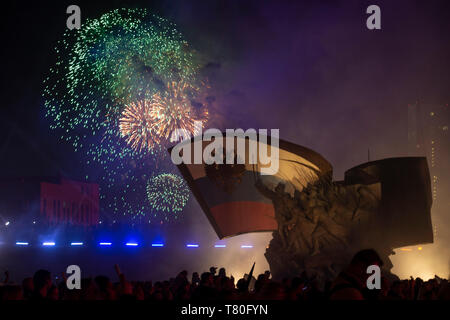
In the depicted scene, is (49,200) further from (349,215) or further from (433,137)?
(433,137)

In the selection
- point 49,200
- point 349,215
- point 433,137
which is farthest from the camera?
point 433,137

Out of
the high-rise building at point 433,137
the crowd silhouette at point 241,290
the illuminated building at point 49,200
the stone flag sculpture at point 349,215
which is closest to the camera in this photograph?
the crowd silhouette at point 241,290

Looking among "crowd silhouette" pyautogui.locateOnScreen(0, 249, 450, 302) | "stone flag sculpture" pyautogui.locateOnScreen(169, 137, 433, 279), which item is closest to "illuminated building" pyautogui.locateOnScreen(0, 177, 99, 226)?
"stone flag sculpture" pyautogui.locateOnScreen(169, 137, 433, 279)

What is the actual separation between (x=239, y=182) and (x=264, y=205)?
1.91m

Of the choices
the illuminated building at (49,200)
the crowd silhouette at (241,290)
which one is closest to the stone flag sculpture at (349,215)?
the crowd silhouette at (241,290)

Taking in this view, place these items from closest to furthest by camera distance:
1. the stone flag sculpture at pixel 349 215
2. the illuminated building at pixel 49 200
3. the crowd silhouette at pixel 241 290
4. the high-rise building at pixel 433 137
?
the crowd silhouette at pixel 241 290 → the stone flag sculpture at pixel 349 215 → the illuminated building at pixel 49 200 → the high-rise building at pixel 433 137

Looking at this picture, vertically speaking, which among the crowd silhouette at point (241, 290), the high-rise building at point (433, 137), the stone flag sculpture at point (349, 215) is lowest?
the crowd silhouette at point (241, 290)

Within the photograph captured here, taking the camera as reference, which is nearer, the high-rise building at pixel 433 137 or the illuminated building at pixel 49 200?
the illuminated building at pixel 49 200

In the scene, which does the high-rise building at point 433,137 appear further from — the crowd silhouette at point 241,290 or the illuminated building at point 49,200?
the crowd silhouette at point 241,290

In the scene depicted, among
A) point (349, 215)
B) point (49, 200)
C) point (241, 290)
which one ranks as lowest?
point (241, 290)

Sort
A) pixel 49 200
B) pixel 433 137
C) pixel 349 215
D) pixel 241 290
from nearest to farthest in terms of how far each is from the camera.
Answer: pixel 241 290 → pixel 349 215 → pixel 49 200 → pixel 433 137

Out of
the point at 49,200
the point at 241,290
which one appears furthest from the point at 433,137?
the point at 241,290

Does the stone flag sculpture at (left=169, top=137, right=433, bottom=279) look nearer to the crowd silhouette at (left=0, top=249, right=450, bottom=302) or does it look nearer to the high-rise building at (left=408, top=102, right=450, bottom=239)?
the crowd silhouette at (left=0, top=249, right=450, bottom=302)
